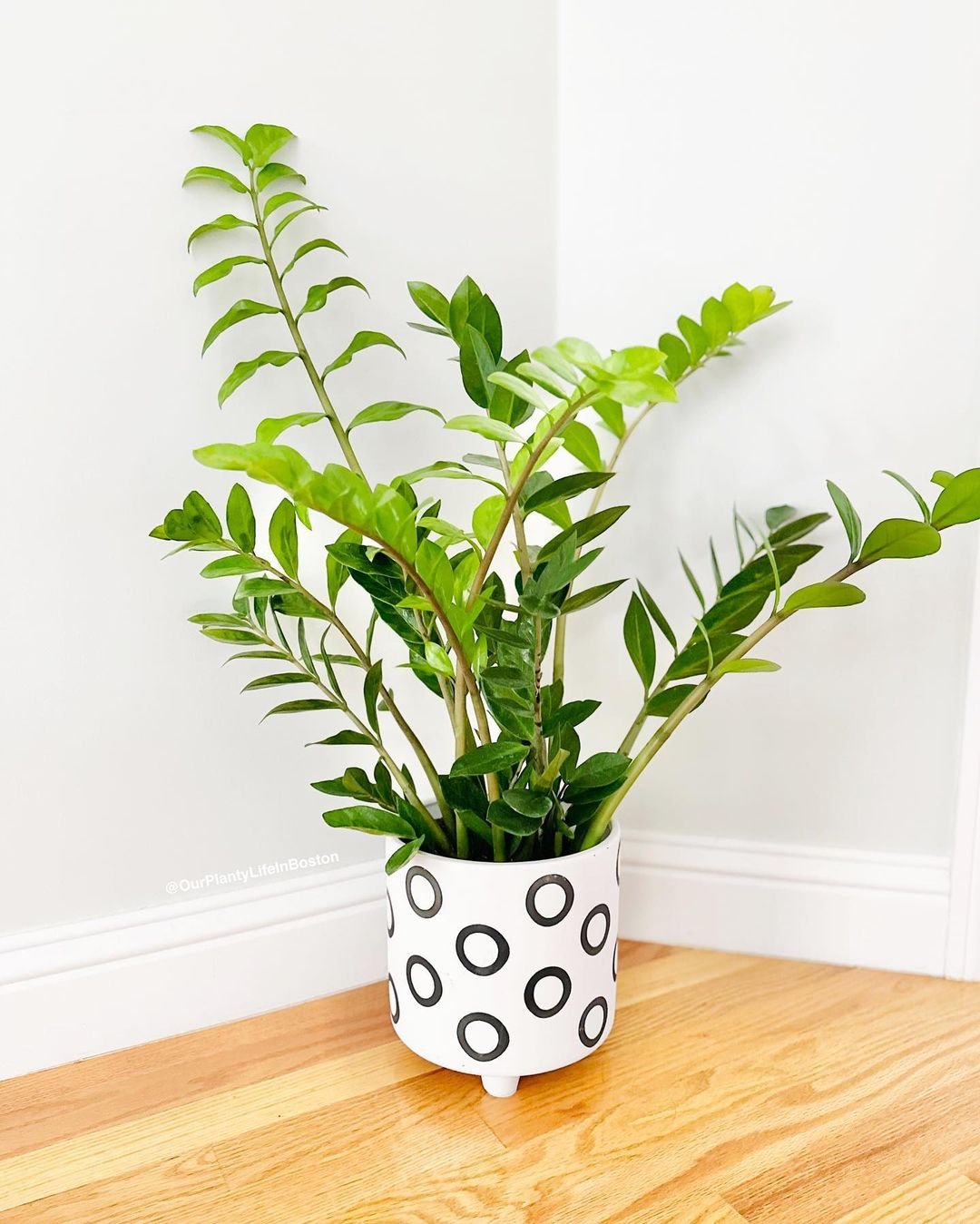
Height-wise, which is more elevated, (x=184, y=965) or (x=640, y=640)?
(x=640, y=640)

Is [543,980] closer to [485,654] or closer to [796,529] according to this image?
[485,654]

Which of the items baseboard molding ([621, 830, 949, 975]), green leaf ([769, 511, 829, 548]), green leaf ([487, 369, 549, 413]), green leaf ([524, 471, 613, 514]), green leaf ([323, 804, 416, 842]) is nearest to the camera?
green leaf ([487, 369, 549, 413])

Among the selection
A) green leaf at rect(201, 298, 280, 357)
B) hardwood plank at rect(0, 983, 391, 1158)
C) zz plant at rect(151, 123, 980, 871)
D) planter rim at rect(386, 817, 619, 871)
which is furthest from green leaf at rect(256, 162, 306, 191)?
hardwood plank at rect(0, 983, 391, 1158)

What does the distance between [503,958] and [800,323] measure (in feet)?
2.34

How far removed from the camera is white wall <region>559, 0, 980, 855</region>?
1.06 m

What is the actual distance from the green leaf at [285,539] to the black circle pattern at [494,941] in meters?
0.35

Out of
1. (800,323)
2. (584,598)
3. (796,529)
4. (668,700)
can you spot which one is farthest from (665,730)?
(800,323)

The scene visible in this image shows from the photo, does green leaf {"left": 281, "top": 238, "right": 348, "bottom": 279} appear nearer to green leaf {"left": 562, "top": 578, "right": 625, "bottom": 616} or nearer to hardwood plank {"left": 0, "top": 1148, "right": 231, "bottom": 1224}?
green leaf {"left": 562, "top": 578, "right": 625, "bottom": 616}

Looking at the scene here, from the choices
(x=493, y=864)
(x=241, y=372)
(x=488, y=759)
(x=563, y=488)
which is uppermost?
(x=241, y=372)

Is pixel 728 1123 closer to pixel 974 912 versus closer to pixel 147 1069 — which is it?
pixel 974 912

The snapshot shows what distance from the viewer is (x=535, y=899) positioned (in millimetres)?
907

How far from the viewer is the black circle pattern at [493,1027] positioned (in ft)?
3.03

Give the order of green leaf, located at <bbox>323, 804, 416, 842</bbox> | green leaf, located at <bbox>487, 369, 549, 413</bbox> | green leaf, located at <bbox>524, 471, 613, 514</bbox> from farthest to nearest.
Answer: green leaf, located at <bbox>323, 804, 416, 842</bbox> < green leaf, located at <bbox>524, 471, 613, 514</bbox> < green leaf, located at <bbox>487, 369, 549, 413</bbox>

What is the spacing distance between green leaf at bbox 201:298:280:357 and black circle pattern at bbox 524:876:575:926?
1.85 feet
